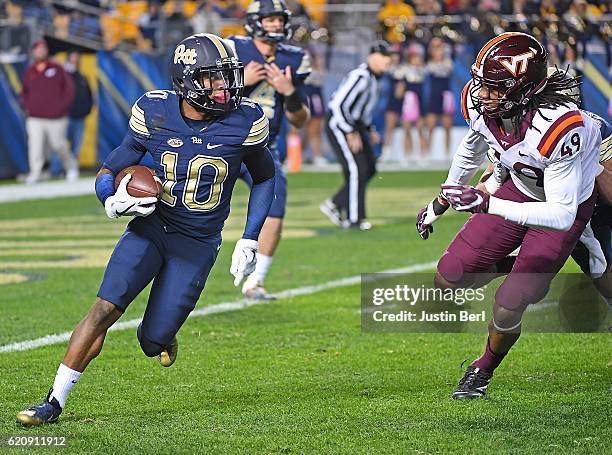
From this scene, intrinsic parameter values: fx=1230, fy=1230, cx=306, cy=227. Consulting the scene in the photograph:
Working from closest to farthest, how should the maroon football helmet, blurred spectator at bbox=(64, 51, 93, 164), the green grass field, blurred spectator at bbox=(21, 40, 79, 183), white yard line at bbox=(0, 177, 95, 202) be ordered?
1. the green grass field
2. the maroon football helmet
3. white yard line at bbox=(0, 177, 95, 202)
4. blurred spectator at bbox=(21, 40, 79, 183)
5. blurred spectator at bbox=(64, 51, 93, 164)

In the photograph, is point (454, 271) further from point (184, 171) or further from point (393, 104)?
point (393, 104)

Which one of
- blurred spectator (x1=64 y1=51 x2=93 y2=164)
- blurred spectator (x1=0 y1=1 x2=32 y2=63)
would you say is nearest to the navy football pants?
blurred spectator (x1=64 y1=51 x2=93 y2=164)

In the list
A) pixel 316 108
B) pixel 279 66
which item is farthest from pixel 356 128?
pixel 316 108

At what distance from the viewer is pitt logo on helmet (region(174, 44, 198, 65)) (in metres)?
4.91

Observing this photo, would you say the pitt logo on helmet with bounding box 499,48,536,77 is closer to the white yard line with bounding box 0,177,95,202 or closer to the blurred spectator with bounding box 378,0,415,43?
the white yard line with bounding box 0,177,95,202

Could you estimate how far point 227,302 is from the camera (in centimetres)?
782

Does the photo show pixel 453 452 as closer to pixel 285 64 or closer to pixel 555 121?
pixel 555 121

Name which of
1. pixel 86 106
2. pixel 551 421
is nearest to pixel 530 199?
pixel 551 421

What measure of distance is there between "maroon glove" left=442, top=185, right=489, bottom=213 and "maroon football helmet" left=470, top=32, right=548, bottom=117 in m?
0.42

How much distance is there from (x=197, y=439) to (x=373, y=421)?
70 cm

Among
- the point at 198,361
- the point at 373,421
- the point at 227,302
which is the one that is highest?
the point at 373,421

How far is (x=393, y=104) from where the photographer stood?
813 inches

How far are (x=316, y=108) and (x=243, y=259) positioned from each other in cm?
1522

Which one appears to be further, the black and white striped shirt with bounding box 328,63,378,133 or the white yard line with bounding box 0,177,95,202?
the white yard line with bounding box 0,177,95,202
